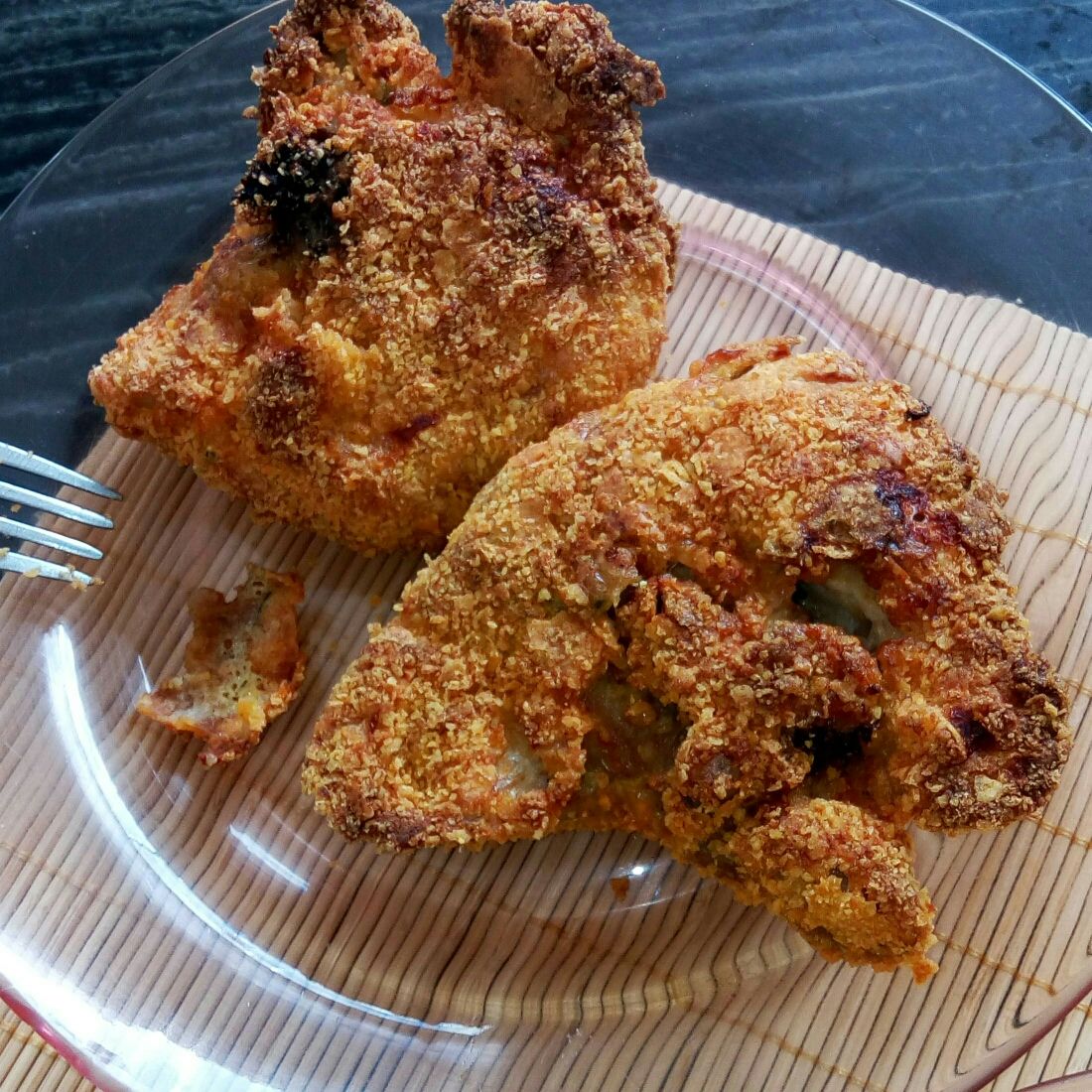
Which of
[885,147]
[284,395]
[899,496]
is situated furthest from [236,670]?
[885,147]

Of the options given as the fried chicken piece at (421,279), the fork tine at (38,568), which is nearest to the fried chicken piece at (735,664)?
the fried chicken piece at (421,279)

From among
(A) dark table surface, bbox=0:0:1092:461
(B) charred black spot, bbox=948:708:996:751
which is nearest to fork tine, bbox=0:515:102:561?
(A) dark table surface, bbox=0:0:1092:461

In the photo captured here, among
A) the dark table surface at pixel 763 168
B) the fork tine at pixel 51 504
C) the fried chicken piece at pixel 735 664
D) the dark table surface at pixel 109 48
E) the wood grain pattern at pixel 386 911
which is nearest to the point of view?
the fried chicken piece at pixel 735 664

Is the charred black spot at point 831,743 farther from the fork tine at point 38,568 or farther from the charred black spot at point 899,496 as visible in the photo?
the fork tine at point 38,568

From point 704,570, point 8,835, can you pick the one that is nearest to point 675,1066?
point 704,570

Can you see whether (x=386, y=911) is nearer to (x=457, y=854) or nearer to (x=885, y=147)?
(x=457, y=854)

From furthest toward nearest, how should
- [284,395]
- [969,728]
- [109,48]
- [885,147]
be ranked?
[109,48]
[885,147]
[284,395]
[969,728]
